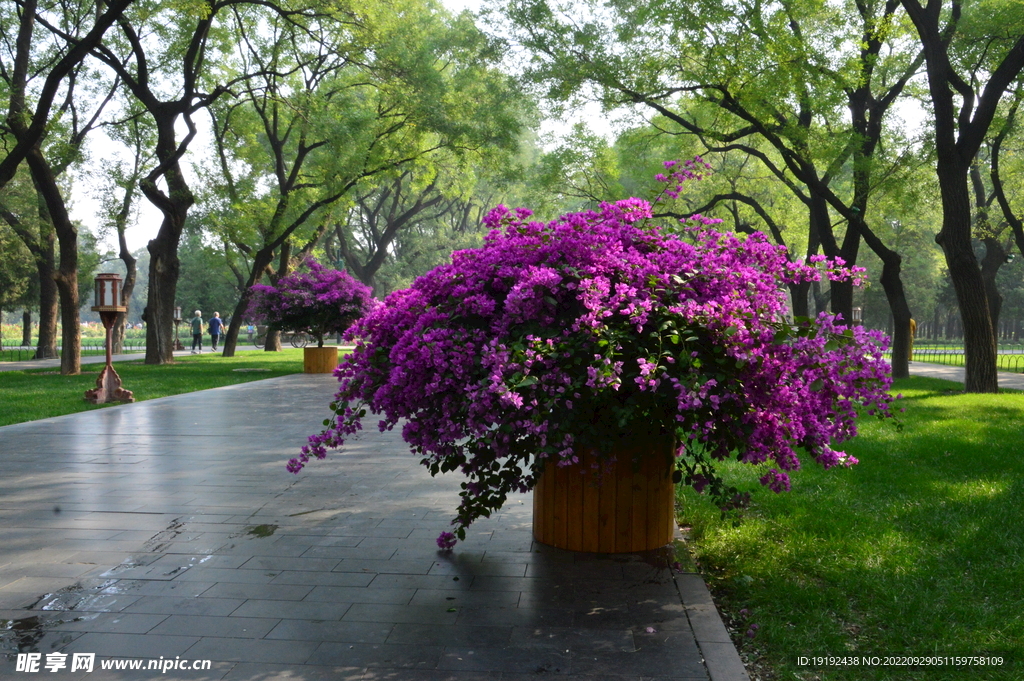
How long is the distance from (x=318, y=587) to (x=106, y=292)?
1007 centimetres

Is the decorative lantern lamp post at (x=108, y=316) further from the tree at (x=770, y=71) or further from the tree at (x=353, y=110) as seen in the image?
the tree at (x=770, y=71)

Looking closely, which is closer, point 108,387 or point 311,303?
point 108,387

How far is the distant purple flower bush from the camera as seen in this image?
61.1 feet

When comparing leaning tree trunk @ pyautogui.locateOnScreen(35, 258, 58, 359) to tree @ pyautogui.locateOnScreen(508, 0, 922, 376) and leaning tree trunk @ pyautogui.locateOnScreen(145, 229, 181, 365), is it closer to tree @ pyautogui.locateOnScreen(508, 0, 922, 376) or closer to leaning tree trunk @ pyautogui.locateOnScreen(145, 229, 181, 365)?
leaning tree trunk @ pyautogui.locateOnScreen(145, 229, 181, 365)

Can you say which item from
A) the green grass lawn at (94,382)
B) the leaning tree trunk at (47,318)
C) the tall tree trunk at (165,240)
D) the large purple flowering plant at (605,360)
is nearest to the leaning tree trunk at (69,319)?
the green grass lawn at (94,382)

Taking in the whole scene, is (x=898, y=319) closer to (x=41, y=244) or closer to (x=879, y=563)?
(x=879, y=563)

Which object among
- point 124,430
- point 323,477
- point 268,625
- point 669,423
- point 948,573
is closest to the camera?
point 268,625

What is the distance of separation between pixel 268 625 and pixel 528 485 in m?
1.51

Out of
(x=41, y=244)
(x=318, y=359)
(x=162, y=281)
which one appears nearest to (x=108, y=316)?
(x=318, y=359)

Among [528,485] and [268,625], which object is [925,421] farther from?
[268,625]

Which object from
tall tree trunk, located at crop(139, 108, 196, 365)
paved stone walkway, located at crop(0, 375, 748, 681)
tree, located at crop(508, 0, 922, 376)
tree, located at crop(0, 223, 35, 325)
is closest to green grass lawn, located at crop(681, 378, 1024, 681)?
paved stone walkway, located at crop(0, 375, 748, 681)

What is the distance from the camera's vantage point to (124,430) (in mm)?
9609

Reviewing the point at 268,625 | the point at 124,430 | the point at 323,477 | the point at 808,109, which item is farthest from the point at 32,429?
the point at 808,109

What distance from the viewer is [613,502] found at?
4.50 m
